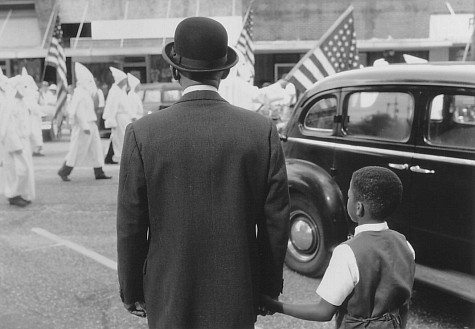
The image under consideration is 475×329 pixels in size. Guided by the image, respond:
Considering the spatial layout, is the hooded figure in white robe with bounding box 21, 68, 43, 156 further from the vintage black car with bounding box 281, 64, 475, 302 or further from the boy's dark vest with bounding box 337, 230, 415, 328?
the boy's dark vest with bounding box 337, 230, 415, 328

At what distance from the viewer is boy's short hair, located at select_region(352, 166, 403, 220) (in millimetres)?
2459

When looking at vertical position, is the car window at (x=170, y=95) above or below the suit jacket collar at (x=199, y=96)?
below

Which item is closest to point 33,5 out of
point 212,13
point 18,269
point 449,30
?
point 212,13

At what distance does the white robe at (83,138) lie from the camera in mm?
11312

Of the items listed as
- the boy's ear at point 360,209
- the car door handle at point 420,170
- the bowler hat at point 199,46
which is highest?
the bowler hat at point 199,46

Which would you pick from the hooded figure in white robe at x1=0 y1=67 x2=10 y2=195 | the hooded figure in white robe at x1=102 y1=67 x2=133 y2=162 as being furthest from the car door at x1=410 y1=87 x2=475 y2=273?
the hooded figure in white robe at x1=102 y1=67 x2=133 y2=162

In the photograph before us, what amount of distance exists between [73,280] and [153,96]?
14.4 m

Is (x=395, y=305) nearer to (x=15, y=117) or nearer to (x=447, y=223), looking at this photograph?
(x=447, y=223)

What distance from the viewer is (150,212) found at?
2232 mm

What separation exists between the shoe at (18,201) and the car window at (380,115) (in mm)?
5496

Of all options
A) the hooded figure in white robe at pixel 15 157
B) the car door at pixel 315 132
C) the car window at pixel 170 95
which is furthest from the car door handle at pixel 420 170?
the car window at pixel 170 95

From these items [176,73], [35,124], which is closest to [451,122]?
[176,73]

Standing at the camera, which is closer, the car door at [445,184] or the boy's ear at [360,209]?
the boy's ear at [360,209]

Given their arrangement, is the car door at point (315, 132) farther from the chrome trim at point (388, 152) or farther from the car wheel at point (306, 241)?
the car wheel at point (306, 241)
